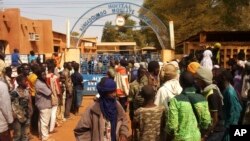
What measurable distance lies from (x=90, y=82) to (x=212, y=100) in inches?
561

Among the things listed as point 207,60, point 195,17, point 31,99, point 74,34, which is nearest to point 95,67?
point 74,34

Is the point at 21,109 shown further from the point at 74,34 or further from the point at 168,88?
the point at 74,34

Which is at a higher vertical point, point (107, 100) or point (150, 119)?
point (107, 100)

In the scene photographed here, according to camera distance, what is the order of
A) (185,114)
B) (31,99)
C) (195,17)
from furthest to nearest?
(195,17), (31,99), (185,114)

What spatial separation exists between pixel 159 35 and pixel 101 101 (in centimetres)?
1687

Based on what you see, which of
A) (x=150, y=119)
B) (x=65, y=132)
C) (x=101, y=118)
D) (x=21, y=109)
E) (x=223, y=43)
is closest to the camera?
(x=101, y=118)

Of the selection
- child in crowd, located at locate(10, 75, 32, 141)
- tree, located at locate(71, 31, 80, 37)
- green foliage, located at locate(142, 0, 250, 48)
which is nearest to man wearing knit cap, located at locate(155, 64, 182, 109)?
child in crowd, located at locate(10, 75, 32, 141)

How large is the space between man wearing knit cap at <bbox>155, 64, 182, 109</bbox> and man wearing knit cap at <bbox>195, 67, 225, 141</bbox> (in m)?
0.37

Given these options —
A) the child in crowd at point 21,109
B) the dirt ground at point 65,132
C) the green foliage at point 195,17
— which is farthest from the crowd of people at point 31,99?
the green foliage at point 195,17

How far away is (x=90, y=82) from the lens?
19875mm

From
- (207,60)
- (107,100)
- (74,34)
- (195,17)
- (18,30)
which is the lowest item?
(107,100)

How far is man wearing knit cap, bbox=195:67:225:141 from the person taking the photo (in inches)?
230

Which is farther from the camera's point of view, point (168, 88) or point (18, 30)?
point (18, 30)

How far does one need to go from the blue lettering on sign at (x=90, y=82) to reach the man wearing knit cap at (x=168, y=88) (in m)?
13.5
